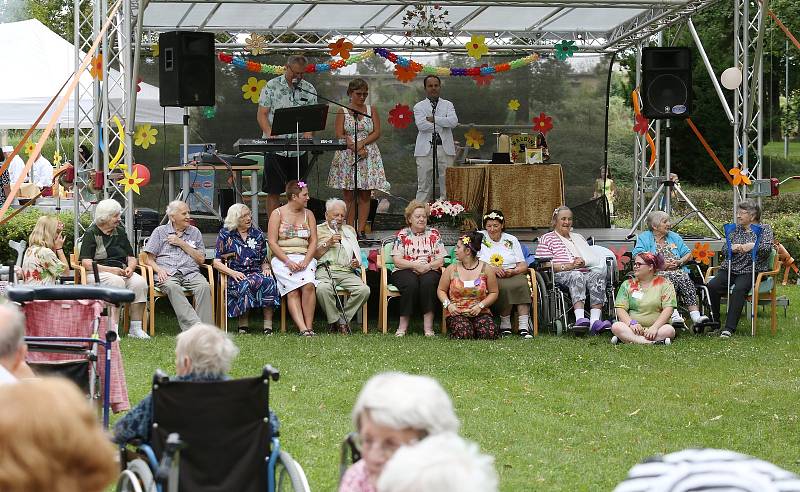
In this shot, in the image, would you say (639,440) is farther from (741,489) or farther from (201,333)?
(741,489)

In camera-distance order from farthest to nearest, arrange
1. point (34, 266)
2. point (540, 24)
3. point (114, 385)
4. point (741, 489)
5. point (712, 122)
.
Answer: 1. point (712, 122)
2. point (540, 24)
3. point (34, 266)
4. point (114, 385)
5. point (741, 489)

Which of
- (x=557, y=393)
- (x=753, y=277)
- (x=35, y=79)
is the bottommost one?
(x=557, y=393)

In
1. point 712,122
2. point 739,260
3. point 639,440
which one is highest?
point 712,122

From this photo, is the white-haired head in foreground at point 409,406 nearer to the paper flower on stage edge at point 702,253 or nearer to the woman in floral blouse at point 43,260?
the woman in floral blouse at point 43,260

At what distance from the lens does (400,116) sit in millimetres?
15047

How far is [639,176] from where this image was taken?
573 inches

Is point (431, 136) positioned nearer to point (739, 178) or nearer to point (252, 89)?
point (252, 89)

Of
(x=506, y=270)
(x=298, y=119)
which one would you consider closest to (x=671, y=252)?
(x=506, y=270)

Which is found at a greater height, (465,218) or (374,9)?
(374,9)

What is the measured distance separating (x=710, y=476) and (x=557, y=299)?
790 centimetres

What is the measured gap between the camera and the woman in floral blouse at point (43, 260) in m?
8.79

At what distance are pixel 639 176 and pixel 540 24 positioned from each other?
6.91 ft

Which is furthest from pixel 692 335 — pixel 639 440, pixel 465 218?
pixel 639 440

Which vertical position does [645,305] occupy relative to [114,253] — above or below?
below
